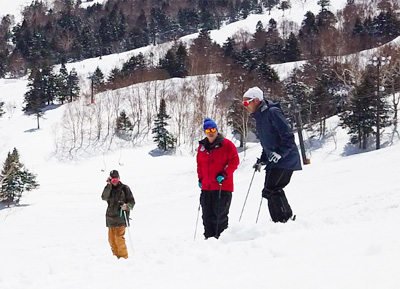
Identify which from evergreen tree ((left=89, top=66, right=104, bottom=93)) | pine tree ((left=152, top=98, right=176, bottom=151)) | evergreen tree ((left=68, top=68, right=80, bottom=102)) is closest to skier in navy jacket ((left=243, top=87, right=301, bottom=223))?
pine tree ((left=152, top=98, right=176, bottom=151))

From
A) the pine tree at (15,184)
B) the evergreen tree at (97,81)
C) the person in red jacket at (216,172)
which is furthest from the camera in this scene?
the evergreen tree at (97,81)

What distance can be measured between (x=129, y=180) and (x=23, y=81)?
53.9 metres

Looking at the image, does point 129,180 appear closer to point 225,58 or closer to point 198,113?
point 198,113

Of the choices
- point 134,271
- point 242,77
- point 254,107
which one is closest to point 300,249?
point 134,271

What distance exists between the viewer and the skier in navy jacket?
4.89 m

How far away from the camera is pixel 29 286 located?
3.59 metres

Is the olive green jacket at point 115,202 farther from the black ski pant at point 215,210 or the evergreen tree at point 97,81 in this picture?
the evergreen tree at point 97,81


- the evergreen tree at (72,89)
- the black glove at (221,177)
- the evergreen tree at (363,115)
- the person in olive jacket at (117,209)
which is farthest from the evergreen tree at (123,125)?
the black glove at (221,177)

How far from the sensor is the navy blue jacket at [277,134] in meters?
4.89

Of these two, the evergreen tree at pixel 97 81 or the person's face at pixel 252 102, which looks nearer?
the person's face at pixel 252 102

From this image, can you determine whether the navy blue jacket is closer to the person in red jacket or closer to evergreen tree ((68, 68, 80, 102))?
the person in red jacket

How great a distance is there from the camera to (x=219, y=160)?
5.48 meters

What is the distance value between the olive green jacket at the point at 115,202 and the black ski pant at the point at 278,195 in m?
2.37

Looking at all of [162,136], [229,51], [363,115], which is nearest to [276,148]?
[363,115]
